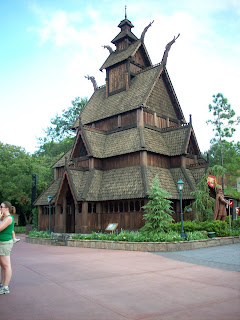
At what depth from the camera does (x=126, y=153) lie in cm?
2612

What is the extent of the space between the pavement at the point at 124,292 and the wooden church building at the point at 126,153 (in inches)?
490

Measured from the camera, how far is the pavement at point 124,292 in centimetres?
558

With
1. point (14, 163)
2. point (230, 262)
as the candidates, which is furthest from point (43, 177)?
point (230, 262)

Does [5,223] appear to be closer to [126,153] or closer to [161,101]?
[126,153]

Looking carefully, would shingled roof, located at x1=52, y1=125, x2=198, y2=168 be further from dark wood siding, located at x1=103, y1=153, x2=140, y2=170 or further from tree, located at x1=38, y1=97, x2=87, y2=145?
tree, located at x1=38, y1=97, x2=87, y2=145

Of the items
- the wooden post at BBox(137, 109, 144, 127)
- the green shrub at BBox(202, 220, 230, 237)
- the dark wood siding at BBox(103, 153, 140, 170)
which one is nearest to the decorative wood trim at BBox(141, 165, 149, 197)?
the dark wood siding at BBox(103, 153, 140, 170)

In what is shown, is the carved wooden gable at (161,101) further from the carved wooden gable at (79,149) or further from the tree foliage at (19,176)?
the tree foliage at (19,176)

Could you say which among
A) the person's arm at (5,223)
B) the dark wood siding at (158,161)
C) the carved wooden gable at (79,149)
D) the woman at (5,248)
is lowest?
the woman at (5,248)

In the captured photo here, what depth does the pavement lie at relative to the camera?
5.58 metres

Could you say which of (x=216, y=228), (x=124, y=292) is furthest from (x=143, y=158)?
(x=124, y=292)

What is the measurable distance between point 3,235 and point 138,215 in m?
17.4

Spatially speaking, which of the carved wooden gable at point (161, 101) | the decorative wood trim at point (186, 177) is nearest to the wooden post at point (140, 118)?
the carved wooden gable at point (161, 101)

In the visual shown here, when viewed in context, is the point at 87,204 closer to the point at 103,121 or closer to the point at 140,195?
the point at 140,195

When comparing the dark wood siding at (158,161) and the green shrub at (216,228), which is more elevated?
the dark wood siding at (158,161)
